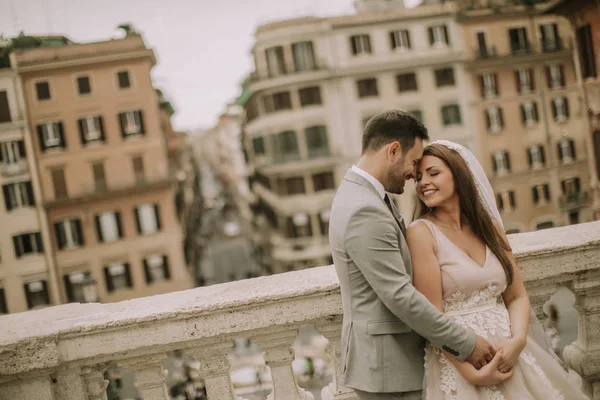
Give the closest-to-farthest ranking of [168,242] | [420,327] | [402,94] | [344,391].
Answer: [420,327], [344,391], [168,242], [402,94]

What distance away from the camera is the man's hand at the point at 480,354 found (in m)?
2.40

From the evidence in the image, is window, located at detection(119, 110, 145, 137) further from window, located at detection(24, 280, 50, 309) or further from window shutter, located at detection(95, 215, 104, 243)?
window, located at detection(24, 280, 50, 309)

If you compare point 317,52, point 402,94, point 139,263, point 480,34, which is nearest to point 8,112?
point 139,263

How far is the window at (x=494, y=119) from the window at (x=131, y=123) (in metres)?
21.4

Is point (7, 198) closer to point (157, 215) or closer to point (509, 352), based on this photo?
point (157, 215)

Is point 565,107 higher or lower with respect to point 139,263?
higher

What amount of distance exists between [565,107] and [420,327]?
37.5 m

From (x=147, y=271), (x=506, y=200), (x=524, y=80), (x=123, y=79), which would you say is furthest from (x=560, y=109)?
(x=147, y=271)

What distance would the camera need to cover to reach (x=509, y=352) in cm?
250

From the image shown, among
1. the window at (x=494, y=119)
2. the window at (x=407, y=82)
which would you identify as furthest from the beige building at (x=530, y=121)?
the window at (x=407, y=82)

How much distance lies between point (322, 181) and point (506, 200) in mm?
12225

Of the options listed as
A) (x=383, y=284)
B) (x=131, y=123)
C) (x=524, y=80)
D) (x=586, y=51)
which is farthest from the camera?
(x=524, y=80)

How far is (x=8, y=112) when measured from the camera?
28516 mm

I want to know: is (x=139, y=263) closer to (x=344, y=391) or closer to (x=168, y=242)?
(x=168, y=242)
